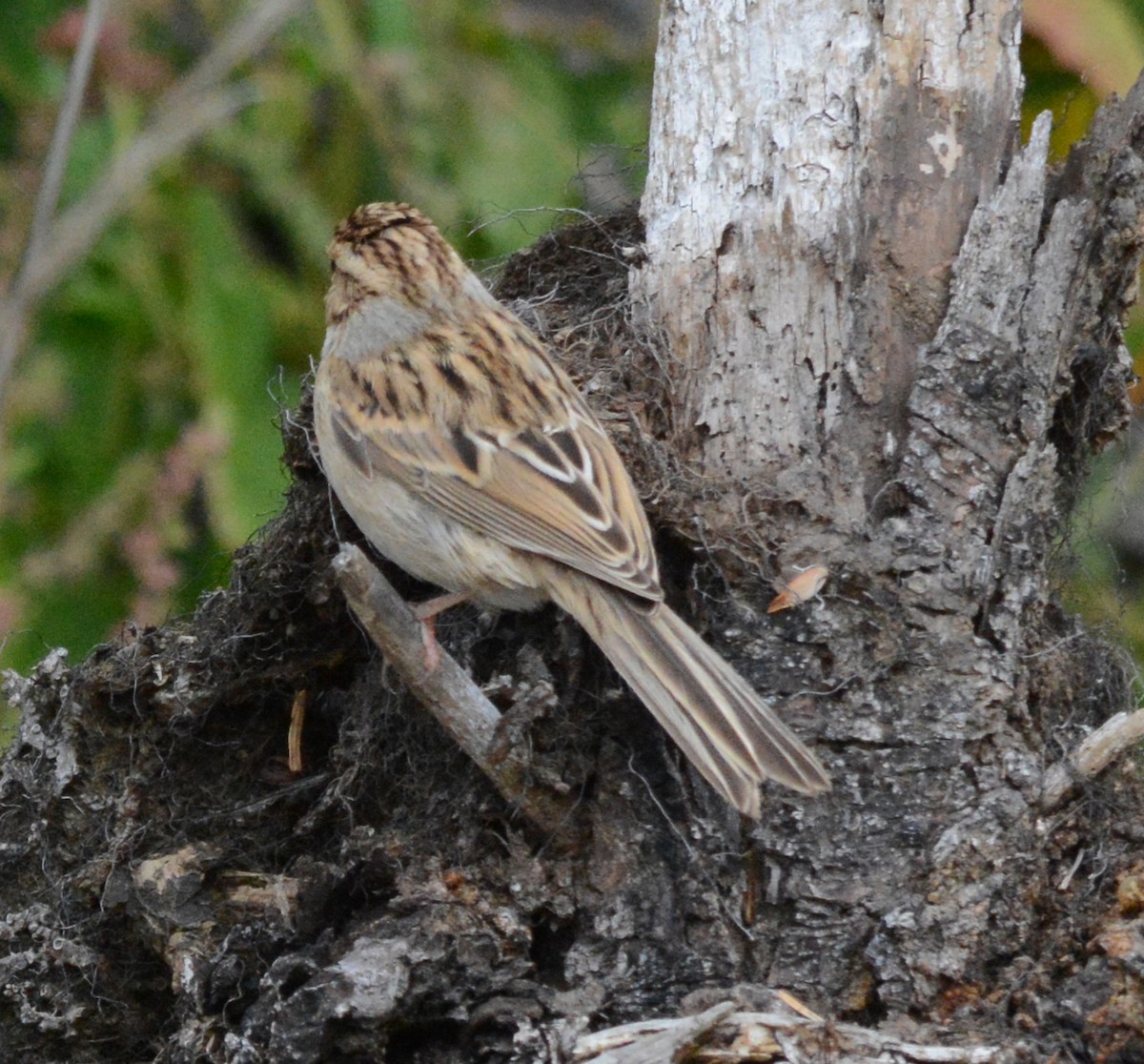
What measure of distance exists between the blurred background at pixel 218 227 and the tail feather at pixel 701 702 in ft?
5.25

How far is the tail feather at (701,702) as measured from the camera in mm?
3566

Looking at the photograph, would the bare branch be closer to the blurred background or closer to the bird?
the bird

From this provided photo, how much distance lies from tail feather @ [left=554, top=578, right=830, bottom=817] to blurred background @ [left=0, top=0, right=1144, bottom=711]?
1.60 metres

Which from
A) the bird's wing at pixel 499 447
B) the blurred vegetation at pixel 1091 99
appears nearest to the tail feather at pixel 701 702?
the bird's wing at pixel 499 447

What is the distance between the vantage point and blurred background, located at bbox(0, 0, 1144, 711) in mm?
5566

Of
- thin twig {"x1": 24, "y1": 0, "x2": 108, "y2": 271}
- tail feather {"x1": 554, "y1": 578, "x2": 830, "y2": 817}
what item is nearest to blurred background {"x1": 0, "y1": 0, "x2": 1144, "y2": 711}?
thin twig {"x1": 24, "y1": 0, "x2": 108, "y2": 271}

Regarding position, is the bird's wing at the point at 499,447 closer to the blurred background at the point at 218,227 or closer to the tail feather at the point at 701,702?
the tail feather at the point at 701,702

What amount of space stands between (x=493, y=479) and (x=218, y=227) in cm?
215

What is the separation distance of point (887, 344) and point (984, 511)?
535 millimetres

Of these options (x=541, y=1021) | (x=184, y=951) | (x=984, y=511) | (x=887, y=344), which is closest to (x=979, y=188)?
(x=887, y=344)

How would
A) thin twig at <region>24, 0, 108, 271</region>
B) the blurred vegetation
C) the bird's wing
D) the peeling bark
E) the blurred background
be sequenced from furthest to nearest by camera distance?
the blurred background → the blurred vegetation → the bird's wing → the peeling bark → thin twig at <region>24, 0, 108, 271</region>

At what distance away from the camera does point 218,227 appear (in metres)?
6.03

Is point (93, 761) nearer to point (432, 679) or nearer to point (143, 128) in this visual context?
point (432, 679)

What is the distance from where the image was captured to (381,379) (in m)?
4.79
